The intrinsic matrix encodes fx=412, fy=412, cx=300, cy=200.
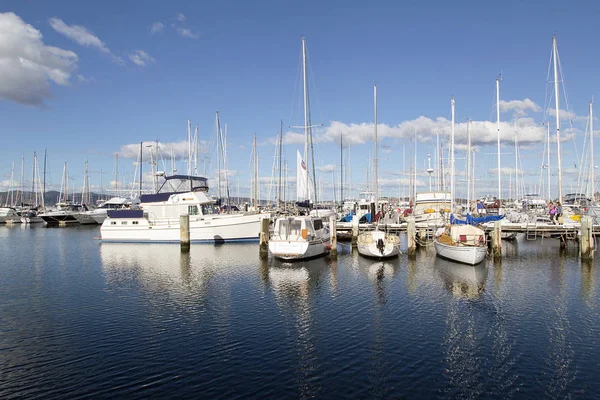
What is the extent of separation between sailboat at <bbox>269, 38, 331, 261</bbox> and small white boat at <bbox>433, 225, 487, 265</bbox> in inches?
383

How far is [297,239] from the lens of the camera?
32.8 meters

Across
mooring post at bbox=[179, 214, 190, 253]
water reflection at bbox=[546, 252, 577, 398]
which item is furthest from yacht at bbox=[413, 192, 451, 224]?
water reflection at bbox=[546, 252, 577, 398]

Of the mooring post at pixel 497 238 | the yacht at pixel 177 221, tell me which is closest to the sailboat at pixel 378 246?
the mooring post at pixel 497 238

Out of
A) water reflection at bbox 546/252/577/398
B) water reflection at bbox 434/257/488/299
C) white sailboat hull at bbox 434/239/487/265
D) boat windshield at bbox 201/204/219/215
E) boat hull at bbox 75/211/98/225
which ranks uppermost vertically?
boat windshield at bbox 201/204/219/215

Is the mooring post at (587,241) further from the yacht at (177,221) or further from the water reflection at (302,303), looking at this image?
the yacht at (177,221)

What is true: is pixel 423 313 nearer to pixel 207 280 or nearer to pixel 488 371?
pixel 488 371

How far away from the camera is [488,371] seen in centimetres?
1227

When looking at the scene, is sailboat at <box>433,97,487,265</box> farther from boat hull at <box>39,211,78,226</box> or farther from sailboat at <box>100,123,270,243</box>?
boat hull at <box>39,211,78,226</box>

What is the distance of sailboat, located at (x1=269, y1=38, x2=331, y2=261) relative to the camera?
31.7 m

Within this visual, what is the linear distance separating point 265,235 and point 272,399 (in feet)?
83.0

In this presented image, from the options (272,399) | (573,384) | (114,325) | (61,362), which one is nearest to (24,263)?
A: (114,325)

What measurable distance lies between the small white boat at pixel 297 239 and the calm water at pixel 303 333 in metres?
2.80

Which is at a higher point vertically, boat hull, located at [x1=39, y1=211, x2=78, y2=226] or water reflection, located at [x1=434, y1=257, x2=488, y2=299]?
boat hull, located at [x1=39, y1=211, x2=78, y2=226]

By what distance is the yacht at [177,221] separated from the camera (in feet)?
149
